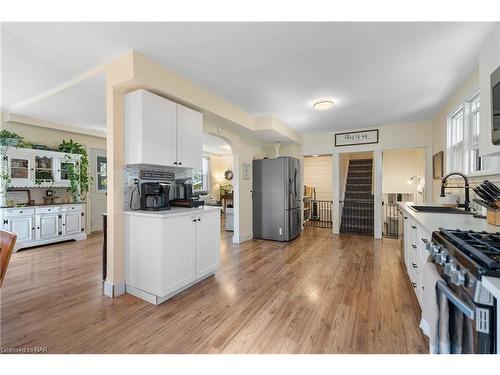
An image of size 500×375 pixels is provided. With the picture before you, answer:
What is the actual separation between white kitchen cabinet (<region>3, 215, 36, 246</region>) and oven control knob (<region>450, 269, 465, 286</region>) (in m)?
5.89

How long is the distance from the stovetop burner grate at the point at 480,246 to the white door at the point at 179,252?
219 cm

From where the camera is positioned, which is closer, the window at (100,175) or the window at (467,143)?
the window at (467,143)

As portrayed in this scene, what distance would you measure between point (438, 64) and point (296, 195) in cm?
330

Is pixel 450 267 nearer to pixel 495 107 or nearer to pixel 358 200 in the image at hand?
pixel 495 107

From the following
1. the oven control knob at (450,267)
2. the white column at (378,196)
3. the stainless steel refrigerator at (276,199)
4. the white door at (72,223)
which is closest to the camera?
the oven control knob at (450,267)

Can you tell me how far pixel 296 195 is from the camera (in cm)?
522

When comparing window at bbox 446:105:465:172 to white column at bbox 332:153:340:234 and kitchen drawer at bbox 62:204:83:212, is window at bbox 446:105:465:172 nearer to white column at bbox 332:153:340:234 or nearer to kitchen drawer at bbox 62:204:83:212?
white column at bbox 332:153:340:234

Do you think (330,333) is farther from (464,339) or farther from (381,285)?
(381,285)

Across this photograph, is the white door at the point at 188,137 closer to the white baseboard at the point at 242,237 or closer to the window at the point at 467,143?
the white baseboard at the point at 242,237

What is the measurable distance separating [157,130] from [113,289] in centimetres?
177

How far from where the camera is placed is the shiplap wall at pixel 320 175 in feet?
26.7

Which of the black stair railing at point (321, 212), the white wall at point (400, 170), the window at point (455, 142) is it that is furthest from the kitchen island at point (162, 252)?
the white wall at point (400, 170)
